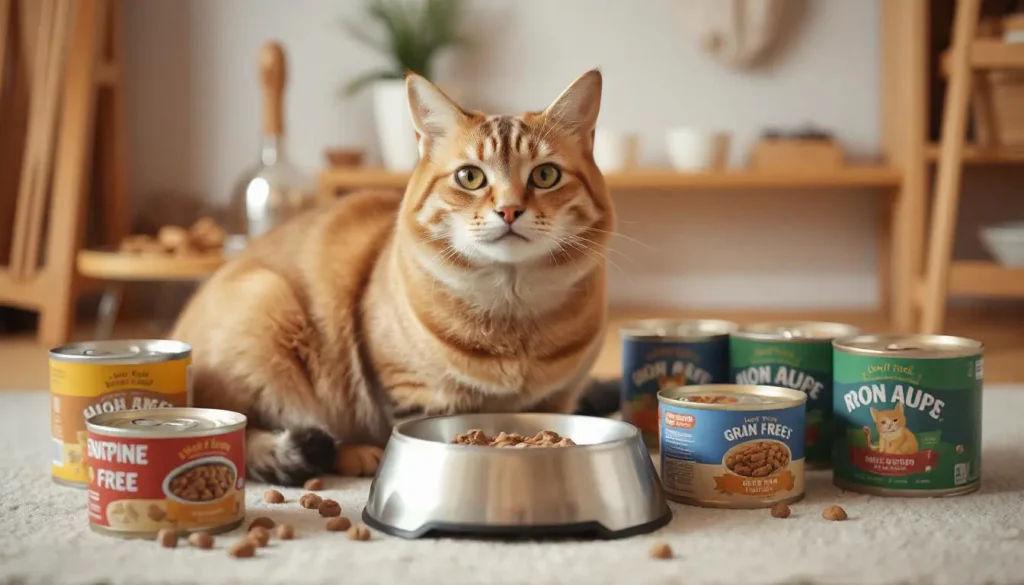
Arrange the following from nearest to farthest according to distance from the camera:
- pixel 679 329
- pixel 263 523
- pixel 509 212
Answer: pixel 263 523, pixel 509 212, pixel 679 329

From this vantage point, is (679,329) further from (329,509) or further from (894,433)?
(329,509)

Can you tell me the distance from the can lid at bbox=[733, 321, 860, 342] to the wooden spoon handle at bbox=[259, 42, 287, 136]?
5.86 feet

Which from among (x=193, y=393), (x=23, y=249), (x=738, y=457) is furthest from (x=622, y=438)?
(x=23, y=249)

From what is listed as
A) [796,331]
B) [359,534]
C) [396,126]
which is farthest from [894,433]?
[396,126]

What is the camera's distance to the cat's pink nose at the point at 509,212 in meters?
1.36

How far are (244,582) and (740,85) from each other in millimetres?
2620

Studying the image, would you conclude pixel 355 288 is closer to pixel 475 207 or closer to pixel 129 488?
pixel 475 207

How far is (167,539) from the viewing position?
1175 millimetres

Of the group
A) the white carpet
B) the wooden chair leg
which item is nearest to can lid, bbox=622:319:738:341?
the white carpet

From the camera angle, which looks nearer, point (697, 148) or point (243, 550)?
point (243, 550)

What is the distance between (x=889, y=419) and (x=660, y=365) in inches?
15.2

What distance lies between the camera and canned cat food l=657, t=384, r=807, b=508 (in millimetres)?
1334

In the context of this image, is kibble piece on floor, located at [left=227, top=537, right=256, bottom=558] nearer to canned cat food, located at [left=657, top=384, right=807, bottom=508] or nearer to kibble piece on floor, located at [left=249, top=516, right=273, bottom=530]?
kibble piece on floor, located at [left=249, top=516, right=273, bottom=530]

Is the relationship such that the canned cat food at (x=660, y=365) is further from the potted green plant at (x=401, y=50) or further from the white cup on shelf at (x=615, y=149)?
the potted green plant at (x=401, y=50)
